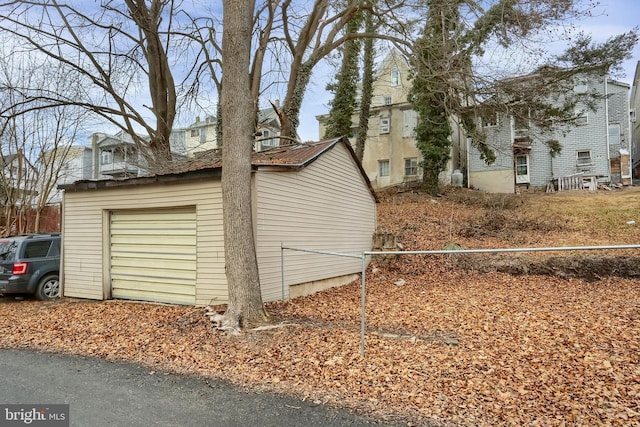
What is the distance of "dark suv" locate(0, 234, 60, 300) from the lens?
8.63 meters

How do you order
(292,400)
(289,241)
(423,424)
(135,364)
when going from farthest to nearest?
(289,241) < (135,364) < (292,400) < (423,424)

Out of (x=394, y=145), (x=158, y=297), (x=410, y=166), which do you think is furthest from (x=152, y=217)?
(x=394, y=145)

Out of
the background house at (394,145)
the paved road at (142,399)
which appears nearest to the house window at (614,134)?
the background house at (394,145)

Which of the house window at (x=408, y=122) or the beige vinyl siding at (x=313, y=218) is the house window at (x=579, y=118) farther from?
the house window at (x=408, y=122)

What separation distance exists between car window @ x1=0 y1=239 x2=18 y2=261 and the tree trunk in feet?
20.9

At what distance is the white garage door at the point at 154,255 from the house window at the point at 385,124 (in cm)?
1993

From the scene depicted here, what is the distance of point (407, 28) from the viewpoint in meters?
10.2

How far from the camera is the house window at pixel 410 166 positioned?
24438 millimetres

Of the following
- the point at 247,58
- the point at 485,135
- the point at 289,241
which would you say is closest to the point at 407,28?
the point at 485,135

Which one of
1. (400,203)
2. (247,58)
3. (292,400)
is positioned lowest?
(292,400)

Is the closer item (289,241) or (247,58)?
(247,58)

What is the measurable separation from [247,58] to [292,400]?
5.03 meters

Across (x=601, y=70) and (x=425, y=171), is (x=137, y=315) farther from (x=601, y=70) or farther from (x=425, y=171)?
(x=425, y=171)

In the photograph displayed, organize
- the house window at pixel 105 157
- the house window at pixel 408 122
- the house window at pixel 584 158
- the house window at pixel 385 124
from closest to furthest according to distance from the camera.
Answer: the house window at pixel 584 158 < the house window at pixel 408 122 < the house window at pixel 385 124 < the house window at pixel 105 157
